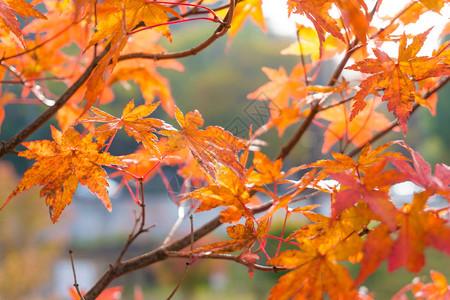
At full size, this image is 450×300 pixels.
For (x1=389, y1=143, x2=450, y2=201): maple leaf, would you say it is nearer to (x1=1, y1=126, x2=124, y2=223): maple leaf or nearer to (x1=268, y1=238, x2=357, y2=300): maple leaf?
(x1=268, y1=238, x2=357, y2=300): maple leaf

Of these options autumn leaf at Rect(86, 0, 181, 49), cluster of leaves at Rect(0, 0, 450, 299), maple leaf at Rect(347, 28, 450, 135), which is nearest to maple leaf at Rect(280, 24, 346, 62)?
cluster of leaves at Rect(0, 0, 450, 299)

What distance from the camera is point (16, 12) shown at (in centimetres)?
42

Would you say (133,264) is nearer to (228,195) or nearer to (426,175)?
(228,195)

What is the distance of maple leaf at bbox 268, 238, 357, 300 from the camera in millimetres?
326

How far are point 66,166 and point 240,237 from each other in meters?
0.19

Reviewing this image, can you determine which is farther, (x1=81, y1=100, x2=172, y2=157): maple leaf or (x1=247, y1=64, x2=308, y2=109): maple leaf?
(x1=247, y1=64, x2=308, y2=109): maple leaf

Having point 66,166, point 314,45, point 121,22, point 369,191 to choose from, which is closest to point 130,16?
point 121,22

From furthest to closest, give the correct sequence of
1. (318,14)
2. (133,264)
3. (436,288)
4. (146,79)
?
(146,79) < (436,288) < (133,264) < (318,14)

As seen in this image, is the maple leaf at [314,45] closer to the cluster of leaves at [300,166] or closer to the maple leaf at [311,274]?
the cluster of leaves at [300,166]

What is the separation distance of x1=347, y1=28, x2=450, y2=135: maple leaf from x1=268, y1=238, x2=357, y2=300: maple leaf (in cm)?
16

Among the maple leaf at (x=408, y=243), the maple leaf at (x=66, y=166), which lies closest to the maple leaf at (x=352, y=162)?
the maple leaf at (x=408, y=243)

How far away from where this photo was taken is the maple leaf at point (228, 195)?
413mm

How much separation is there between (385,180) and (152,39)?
1.73 ft

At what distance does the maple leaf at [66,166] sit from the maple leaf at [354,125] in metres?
0.43
